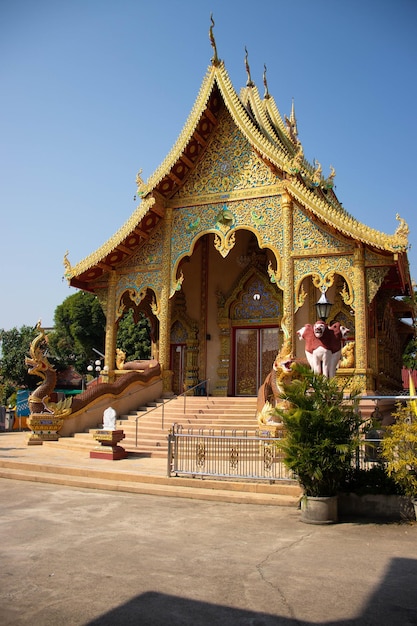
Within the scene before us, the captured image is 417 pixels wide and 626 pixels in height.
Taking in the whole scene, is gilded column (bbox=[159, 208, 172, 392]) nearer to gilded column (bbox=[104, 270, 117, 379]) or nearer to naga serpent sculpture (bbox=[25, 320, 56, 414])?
gilded column (bbox=[104, 270, 117, 379])

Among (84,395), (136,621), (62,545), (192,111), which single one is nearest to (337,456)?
Result: (62,545)

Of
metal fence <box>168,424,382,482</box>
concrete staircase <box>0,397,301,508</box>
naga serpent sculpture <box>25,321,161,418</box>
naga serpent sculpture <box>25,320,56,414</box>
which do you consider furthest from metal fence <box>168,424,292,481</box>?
naga serpent sculpture <box>25,320,56,414</box>

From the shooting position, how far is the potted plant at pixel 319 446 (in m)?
6.55

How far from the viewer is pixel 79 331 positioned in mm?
38531

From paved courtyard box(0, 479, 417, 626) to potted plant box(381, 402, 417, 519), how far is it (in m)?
0.45

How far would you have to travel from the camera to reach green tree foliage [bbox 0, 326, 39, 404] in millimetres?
37125

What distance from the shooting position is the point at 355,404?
7.04 metres

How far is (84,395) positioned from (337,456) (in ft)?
29.6

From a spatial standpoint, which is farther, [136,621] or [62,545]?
[62,545]

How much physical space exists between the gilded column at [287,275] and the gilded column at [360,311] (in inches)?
63.7

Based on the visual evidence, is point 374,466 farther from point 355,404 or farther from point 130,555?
point 130,555

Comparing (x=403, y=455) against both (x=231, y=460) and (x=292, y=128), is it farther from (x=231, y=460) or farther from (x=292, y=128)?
(x=292, y=128)

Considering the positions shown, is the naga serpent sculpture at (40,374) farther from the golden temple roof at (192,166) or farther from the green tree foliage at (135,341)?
the green tree foliage at (135,341)

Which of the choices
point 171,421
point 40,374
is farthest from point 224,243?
point 40,374
